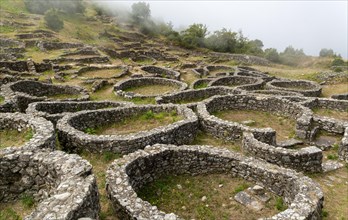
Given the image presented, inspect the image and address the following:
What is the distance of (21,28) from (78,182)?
6001 cm

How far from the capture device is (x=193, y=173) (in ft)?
47.8

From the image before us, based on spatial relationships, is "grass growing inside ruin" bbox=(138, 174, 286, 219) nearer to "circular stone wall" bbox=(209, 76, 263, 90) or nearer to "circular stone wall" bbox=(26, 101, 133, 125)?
"circular stone wall" bbox=(26, 101, 133, 125)

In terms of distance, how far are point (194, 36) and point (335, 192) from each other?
73186mm

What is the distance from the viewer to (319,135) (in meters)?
20.3

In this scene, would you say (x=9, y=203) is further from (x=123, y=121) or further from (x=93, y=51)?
(x=93, y=51)

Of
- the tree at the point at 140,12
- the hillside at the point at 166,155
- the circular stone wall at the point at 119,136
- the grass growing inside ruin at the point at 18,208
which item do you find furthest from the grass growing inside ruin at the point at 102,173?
the tree at the point at 140,12

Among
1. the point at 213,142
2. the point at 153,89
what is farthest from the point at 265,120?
the point at 153,89

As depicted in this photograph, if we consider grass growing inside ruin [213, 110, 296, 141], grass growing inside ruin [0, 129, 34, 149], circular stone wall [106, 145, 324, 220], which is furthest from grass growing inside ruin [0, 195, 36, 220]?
grass growing inside ruin [213, 110, 296, 141]

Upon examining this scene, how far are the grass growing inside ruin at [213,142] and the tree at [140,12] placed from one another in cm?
8038

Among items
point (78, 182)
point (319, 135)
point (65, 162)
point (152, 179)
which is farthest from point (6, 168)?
point (319, 135)

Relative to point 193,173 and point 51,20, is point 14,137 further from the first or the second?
point 51,20

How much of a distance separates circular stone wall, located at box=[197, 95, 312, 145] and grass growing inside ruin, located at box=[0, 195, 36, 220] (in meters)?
11.1

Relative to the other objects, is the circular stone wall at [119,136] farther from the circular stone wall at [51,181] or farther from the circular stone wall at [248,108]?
the circular stone wall at [51,181]

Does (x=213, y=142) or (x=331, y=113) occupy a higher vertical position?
(x=331, y=113)
